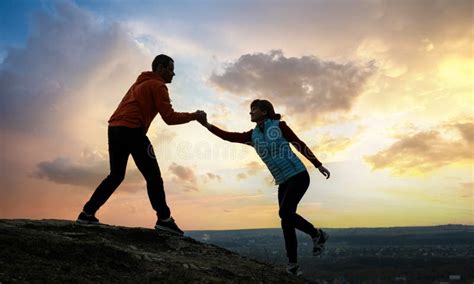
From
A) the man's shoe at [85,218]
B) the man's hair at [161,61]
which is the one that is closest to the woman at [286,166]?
the man's hair at [161,61]

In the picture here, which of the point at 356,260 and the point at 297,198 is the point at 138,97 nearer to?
the point at 297,198

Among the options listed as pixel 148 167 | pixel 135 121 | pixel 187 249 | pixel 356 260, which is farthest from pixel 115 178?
pixel 356 260

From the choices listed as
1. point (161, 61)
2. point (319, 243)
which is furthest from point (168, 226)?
point (161, 61)

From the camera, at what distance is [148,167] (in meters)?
7.02

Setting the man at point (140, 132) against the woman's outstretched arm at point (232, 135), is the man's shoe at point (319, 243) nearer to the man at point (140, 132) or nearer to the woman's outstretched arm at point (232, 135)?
the woman's outstretched arm at point (232, 135)

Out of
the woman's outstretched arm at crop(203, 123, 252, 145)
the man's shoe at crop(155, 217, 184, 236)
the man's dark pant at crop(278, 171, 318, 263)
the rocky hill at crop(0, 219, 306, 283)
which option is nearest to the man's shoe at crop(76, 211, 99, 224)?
the rocky hill at crop(0, 219, 306, 283)

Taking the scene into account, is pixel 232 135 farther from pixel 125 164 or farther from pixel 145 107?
pixel 125 164

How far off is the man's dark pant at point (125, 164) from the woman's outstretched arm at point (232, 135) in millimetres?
1049

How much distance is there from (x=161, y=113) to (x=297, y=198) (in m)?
2.40

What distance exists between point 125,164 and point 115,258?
216cm

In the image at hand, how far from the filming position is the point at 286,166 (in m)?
6.43

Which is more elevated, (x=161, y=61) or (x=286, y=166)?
(x=161, y=61)

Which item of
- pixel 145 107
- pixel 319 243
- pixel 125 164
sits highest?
pixel 145 107

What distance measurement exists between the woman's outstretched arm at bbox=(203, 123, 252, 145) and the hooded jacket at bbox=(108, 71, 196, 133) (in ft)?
2.09
